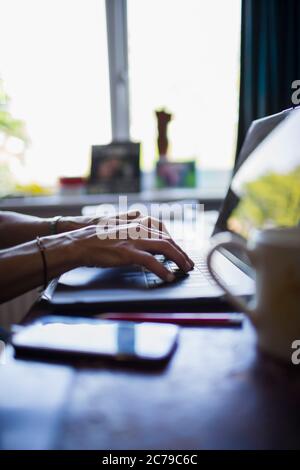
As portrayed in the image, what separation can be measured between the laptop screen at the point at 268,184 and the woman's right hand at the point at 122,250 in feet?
0.92

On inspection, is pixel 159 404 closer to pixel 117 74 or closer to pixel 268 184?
pixel 268 184

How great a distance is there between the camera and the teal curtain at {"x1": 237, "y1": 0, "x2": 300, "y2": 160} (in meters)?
1.69

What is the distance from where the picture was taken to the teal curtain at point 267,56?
5.54 feet

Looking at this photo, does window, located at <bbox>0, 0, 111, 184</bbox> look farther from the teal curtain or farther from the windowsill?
the teal curtain

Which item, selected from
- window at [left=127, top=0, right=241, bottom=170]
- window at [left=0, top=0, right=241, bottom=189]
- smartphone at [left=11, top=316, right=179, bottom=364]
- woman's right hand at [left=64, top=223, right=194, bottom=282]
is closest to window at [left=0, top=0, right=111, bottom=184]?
window at [left=0, top=0, right=241, bottom=189]

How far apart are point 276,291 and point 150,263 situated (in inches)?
9.2

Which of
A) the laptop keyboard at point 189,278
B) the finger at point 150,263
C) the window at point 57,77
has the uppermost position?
the window at point 57,77

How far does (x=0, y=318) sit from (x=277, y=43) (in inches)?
66.3

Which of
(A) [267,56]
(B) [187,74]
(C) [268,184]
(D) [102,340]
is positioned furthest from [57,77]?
(D) [102,340]

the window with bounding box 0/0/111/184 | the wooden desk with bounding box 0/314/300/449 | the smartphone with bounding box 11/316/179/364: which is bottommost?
the wooden desk with bounding box 0/314/300/449

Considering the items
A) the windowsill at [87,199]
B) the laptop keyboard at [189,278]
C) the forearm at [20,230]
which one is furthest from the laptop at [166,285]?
the windowsill at [87,199]

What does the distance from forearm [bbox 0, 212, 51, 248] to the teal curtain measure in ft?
3.64

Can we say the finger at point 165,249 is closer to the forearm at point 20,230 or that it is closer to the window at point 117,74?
the forearm at point 20,230

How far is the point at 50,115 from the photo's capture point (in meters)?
1.94
